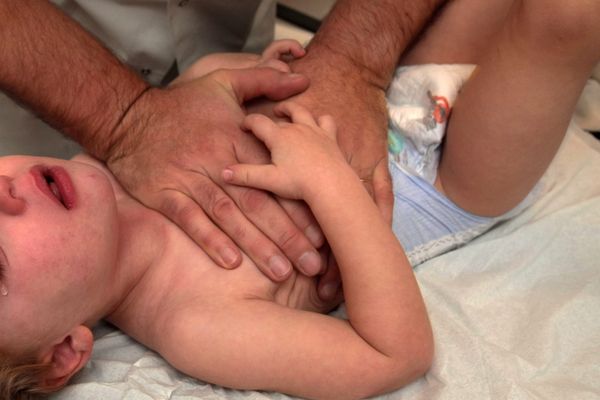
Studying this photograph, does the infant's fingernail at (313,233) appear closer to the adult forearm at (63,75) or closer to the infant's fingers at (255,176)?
the infant's fingers at (255,176)

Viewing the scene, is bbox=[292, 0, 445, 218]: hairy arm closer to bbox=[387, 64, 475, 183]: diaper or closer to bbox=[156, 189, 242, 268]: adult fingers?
bbox=[387, 64, 475, 183]: diaper

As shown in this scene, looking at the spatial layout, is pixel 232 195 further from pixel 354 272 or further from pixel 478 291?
pixel 478 291

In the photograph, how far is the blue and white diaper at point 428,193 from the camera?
42.5 inches

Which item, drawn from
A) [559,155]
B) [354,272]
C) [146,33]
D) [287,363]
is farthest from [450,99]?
[146,33]

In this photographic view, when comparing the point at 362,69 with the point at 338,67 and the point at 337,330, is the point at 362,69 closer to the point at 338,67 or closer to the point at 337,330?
the point at 338,67

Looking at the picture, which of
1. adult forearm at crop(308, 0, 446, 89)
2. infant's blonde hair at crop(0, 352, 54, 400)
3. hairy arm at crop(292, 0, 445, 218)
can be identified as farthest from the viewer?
adult forearm at crop(308, 0, 446, 89)

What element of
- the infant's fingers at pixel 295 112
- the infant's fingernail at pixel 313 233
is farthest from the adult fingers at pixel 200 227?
the infant's fingers at pixel 295 112

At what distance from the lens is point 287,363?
84cm

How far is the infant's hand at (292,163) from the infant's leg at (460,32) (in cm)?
35

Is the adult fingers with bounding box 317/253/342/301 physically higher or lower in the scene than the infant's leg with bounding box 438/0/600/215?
lower

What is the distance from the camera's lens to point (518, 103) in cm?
95

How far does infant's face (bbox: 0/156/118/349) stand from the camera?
2.65 feet

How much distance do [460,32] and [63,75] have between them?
2.27 ft

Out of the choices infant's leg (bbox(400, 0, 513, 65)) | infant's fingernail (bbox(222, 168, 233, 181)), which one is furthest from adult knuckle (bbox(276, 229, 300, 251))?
infant's leg (bbox(400, 0, 513, 65))
